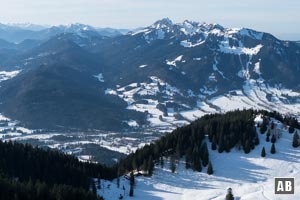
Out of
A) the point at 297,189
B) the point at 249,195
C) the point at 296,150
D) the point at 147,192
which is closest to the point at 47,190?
the point at 147,192

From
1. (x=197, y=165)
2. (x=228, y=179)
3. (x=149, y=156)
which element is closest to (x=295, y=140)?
(x=228, y=179)

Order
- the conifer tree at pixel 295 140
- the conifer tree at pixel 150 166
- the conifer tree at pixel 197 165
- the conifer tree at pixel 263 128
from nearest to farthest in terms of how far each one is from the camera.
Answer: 1. the conifer tree at pixel 150 166
2. the conifer tree at pixel 197 165
3. the conifer tree at pixel 295 140
4. the conifer tree at pixel 263 128

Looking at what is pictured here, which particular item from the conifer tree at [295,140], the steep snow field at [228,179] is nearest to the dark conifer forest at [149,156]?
the conifer tree at [295,140]

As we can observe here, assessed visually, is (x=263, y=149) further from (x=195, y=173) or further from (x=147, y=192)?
(x=147, y=192)

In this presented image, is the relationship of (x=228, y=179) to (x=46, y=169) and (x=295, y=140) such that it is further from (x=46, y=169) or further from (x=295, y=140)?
(x=46, y=169)

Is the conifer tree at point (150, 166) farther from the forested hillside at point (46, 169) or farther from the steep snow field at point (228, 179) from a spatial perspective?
the forested hillside at point (46, 169)

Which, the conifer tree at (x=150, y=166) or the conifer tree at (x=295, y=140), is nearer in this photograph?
the conifer tree at (x=150, y=166)

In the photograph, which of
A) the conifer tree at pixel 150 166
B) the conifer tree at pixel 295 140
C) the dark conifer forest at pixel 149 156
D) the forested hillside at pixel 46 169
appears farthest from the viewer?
the conifer tree at pixel 295 140

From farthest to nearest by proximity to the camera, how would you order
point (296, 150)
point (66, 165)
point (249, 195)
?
point (296, 150) < point (66, 165) < point (249, 195)
